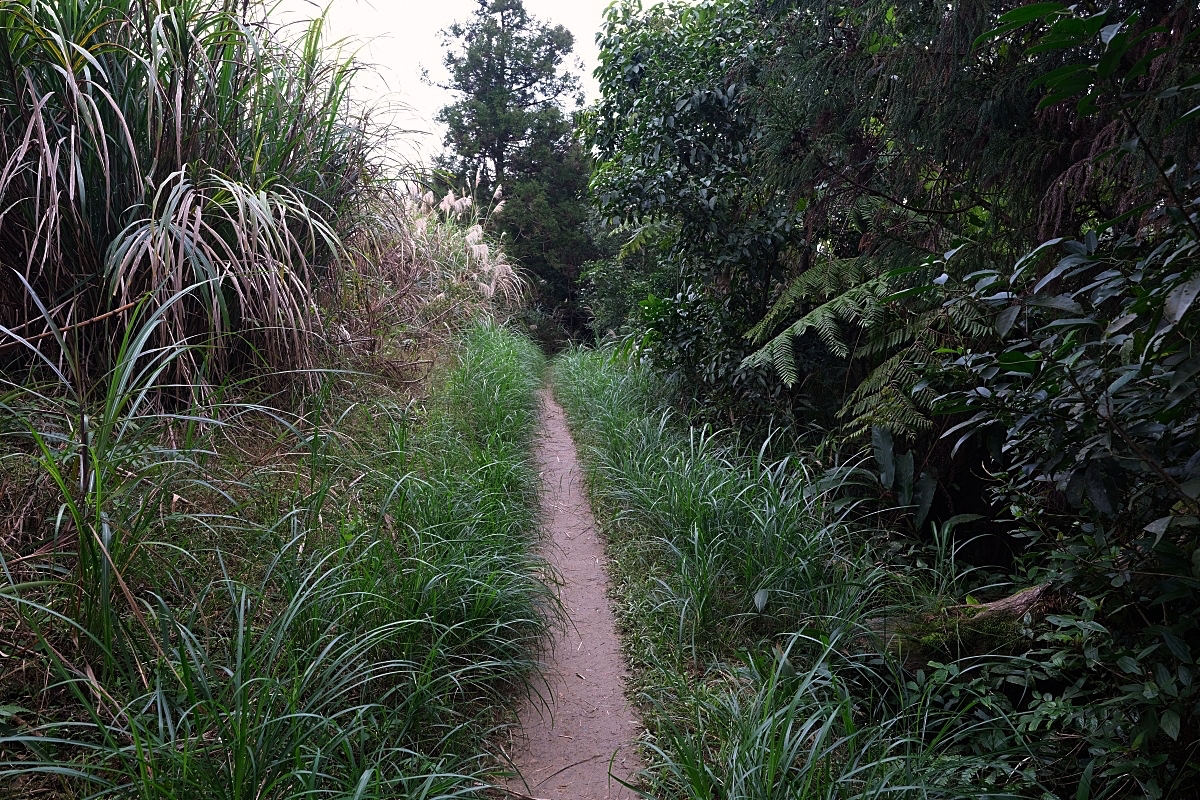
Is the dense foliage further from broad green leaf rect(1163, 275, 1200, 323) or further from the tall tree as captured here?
the tall tree

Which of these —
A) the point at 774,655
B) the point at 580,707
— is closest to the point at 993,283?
the point at 774,655

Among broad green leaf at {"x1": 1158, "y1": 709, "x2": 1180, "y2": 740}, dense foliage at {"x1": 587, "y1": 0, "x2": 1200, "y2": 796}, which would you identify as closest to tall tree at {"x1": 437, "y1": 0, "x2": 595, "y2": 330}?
dense foliage at {"x1": 587, "y1": 0, "x2": 1200, "y2": 796}

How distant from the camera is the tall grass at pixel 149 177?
2.49 metres

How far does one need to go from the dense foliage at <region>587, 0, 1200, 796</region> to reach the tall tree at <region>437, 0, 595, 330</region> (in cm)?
1174

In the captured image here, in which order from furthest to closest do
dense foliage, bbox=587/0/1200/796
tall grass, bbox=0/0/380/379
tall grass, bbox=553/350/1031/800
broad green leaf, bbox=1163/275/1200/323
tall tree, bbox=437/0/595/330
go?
tall tree, bbox=437/0/595/330
tall grass, bbox=0/0/380/379
tall grass, bbox=553/350/1031/800
dense foliage, bbox=587/0/1200/796
broad green leaf, bbox=1163/275/1200/323

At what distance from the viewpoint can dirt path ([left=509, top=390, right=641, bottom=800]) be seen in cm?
200

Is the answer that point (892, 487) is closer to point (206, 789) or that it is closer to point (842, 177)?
point (842, 177)

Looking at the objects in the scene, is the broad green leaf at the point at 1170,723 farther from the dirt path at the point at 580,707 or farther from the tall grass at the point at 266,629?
the tall grass at the point at 266,629

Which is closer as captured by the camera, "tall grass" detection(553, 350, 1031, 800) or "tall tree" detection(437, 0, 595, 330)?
"tall grass" detection(553, 350, 1031, 800)

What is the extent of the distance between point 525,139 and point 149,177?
17420mm

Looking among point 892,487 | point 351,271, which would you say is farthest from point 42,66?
point 892,487

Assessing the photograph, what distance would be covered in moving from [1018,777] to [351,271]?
12.8ft

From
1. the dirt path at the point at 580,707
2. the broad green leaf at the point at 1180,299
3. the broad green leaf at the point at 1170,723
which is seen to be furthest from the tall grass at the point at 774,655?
the broad green leaf at the point at 1180,299

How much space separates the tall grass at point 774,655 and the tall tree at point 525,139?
13540mm
